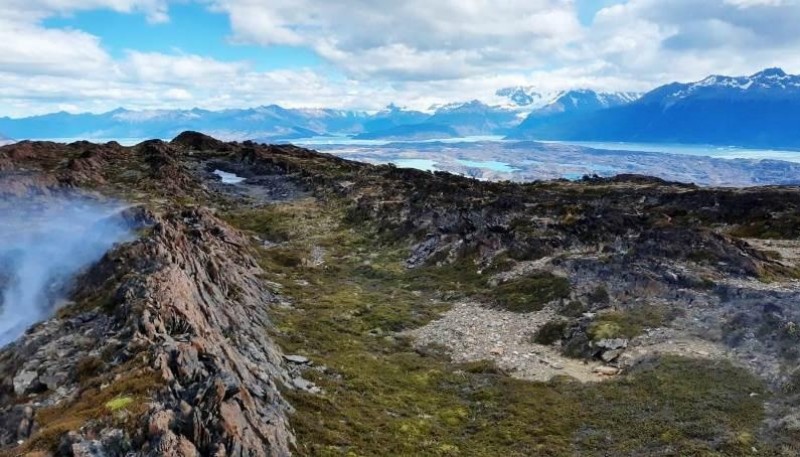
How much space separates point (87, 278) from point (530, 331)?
28.3 meters

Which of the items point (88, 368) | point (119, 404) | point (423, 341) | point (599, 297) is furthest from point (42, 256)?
point (599, 297)

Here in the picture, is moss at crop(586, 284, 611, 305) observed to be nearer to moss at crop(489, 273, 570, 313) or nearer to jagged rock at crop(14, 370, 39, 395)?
moss at crop(489, 273, 570, 313)

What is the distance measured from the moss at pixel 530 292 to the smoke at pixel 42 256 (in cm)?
2863

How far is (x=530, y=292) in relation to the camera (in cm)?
4588

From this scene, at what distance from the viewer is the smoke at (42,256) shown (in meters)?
33.9

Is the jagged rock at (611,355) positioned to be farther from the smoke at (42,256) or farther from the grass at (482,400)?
the smoke at (42,256)

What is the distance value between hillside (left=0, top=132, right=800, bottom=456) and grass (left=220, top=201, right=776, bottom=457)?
13cm

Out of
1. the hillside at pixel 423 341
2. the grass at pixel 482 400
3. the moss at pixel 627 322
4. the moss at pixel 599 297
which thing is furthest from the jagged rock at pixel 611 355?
the moss at pixel 599 297

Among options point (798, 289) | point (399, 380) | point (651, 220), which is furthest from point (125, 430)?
point (651, 220)

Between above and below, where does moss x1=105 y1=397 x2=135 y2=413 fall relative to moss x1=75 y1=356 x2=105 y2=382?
above

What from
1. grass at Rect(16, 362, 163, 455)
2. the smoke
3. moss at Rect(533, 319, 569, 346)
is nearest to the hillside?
grass at Rect(16, 362, 163, 455)

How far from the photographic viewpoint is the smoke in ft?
111

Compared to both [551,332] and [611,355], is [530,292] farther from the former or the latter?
[611,355]

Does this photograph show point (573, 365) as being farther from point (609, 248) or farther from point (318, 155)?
point (318, 155)
